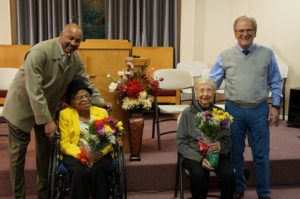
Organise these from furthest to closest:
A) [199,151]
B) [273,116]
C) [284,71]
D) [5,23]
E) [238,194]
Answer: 1. [5,23]
2. [284,71]
3. [238,194]
4. [273,116]
5. [199,151]

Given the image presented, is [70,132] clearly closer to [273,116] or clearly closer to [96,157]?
[96,157]

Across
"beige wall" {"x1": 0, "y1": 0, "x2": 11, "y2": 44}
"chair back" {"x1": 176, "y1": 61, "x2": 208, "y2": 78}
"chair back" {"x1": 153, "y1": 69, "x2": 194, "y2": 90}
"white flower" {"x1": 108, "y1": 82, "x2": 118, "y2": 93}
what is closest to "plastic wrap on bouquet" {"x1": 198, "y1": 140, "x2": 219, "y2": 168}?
"white flower" {"x1": 108, "y1": 82, "x2": 118, "y2": 93}

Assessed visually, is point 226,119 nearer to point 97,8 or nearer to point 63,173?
point 63,173

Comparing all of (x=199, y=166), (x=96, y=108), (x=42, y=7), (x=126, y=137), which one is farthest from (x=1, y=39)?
(x=199, y=166)

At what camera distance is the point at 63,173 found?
8.04 feet

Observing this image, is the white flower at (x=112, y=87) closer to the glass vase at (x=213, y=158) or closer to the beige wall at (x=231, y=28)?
the glass vase at (x=213, y=158)

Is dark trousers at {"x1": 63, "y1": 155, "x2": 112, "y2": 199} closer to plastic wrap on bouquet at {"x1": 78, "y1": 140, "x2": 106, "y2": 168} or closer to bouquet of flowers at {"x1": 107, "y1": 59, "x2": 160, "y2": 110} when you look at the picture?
plastic wrap on bouquet at {"x1": 78, "y1": 140, "x2": 106, "y2": 168}

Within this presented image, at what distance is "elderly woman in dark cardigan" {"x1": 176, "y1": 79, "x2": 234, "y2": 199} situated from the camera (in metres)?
2.60

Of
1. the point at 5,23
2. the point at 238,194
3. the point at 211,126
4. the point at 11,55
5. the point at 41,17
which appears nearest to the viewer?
the point at 211,126

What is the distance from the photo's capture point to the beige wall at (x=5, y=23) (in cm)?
586

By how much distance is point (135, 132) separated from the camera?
10.9 ft

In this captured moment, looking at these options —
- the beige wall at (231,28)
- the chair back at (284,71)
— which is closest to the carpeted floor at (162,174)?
the chair back at (284,71)

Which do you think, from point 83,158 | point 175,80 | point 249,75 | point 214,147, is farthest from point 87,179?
point 175,80

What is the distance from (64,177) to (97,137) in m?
0.35
